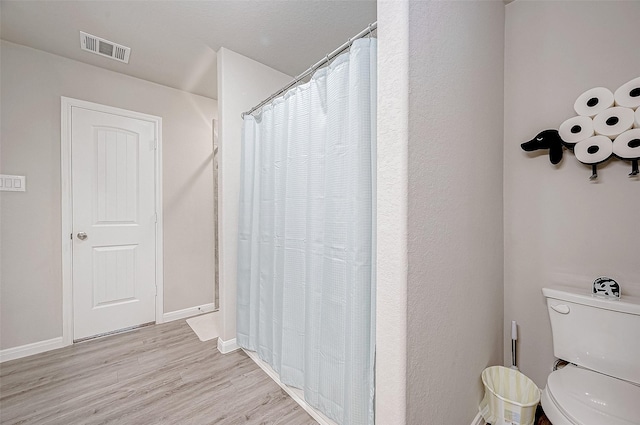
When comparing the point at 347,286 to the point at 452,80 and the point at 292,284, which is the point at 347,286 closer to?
the point at 292,284

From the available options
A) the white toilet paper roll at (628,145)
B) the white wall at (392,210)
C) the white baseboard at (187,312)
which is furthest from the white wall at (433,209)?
the white baseboard at (187,312)

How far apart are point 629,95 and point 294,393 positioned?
2.33m

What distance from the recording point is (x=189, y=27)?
1873 millimetres

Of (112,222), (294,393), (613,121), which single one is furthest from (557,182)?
(112,222)

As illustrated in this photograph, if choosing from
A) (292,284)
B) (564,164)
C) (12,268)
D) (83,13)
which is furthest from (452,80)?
(12,268)

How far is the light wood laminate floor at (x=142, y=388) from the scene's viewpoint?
1.45 m

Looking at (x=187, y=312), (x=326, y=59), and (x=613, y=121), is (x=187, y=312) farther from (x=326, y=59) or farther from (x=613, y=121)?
(x=613, y=121)

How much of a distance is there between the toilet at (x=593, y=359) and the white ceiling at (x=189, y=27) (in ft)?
6.85

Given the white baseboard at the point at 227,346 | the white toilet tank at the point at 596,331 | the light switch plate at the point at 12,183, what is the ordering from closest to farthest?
1. the white toilet tank at the point at 596,331
2. the light switch plate at the point at 12,183
3. the white baseboard at the point at 227,346

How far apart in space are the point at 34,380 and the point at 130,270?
3.13 feet

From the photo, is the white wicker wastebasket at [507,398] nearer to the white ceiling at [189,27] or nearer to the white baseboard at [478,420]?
the white baseboard at [478,420]

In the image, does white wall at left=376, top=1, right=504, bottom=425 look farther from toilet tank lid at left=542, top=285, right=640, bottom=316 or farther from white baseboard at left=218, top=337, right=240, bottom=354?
white baseboard at left=218, top=337, right=240, bottom=354

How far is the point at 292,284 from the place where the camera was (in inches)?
62.2

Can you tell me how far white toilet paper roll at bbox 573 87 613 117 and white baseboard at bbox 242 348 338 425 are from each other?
6.73ft
